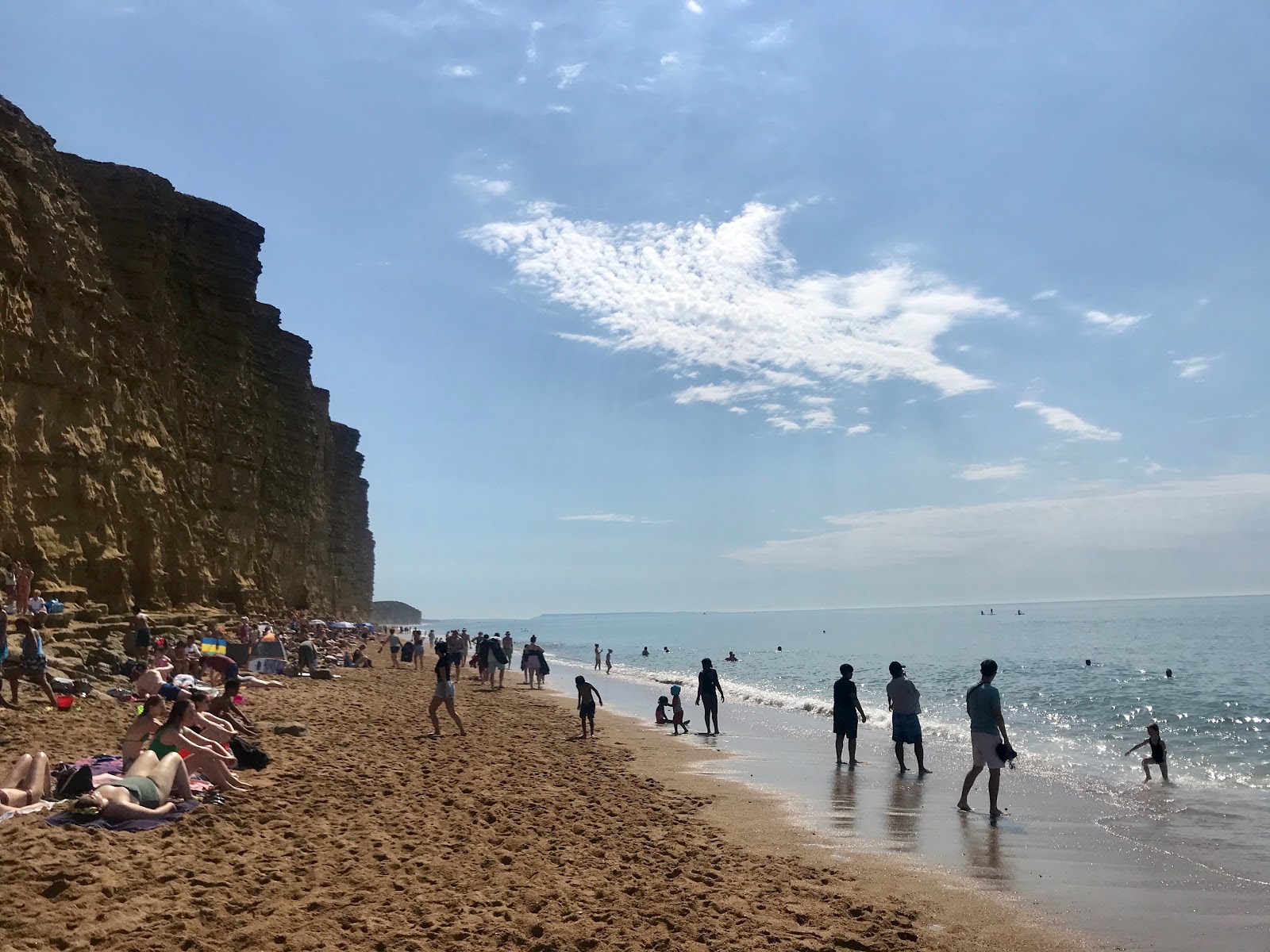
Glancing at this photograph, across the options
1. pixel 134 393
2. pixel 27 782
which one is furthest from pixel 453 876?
Result: pixel 134 393

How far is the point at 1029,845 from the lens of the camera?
7.98m

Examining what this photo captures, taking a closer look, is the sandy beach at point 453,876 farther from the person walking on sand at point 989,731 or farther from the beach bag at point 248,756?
the person walking on sand at point 989,731

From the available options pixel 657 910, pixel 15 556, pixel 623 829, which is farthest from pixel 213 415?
pixel 657 910

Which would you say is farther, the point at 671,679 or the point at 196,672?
the point at 671,679

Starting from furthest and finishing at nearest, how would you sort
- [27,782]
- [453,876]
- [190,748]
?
[190,748], [27,782], [453,876]

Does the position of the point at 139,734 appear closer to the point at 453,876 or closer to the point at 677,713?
the point at 453,876

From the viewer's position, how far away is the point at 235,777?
8273mm

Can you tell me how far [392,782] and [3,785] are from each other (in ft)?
12.4

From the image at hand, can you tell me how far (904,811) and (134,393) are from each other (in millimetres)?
20451

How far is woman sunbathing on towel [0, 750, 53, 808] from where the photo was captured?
6.50m

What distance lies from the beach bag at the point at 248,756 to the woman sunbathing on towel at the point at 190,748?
3.54 ft

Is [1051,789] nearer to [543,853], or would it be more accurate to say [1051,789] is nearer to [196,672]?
[543,853]

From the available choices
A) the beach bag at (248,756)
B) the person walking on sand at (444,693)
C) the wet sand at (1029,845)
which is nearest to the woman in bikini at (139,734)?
the beach bag at (248,756)

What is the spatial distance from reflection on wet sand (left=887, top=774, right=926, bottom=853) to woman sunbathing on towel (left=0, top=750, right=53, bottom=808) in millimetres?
7565
